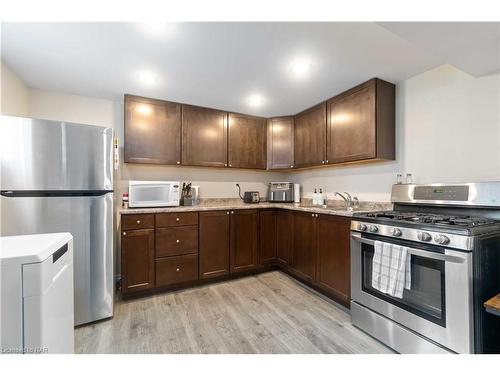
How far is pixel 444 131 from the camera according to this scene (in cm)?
199

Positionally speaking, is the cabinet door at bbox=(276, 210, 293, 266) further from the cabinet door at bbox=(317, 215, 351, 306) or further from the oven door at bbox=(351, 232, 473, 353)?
the oven door at bbox=(351, 232, 473, 353)

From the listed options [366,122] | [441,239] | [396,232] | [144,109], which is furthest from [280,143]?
[441,239]

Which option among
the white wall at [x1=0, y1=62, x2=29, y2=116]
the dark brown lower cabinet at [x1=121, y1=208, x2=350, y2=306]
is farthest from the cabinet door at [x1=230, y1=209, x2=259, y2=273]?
the white wall at [x1=0, y1=62, x2=29, y2=116]

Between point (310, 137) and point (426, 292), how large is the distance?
83.6 inches

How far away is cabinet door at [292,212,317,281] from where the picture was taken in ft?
8.20

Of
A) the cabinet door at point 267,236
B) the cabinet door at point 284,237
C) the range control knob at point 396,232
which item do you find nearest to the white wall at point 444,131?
the range control knob at point 396,232

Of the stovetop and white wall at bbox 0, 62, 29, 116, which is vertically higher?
white wall at bbox 0, 62, 29, 116

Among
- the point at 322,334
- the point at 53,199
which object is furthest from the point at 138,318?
the point at 322,334

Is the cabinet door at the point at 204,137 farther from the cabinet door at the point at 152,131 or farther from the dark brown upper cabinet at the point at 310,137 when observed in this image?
the dark brown upper cabinet at the point at 310,137

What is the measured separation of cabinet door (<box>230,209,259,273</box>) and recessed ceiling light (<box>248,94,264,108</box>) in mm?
1433
